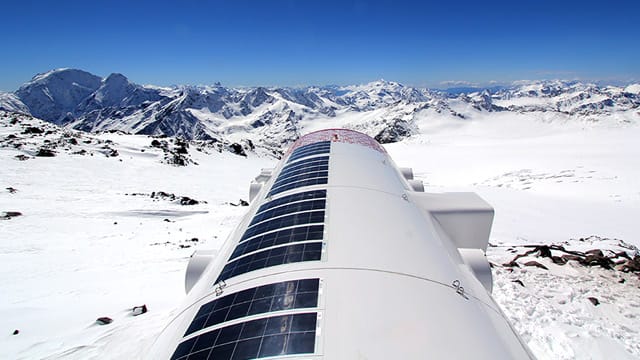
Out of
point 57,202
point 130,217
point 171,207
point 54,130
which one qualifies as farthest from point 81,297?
point 54,130

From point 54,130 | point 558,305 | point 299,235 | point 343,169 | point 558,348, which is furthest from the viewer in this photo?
point 54,130

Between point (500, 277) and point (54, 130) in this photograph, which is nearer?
point (500, 277)

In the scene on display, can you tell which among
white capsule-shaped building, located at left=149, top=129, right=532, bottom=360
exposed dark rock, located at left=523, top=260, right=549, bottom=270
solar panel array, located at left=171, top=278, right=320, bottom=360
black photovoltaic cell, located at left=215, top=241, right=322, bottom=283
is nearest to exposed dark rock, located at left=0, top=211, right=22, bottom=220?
white capsule-shaped building, located at left=149, top=129, right=532, bottom=360

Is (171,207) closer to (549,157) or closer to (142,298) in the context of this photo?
(142,298)

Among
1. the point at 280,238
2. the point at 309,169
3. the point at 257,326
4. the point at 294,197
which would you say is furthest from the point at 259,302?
the point at 309,169

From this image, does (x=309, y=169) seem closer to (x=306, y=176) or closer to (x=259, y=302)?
(x=306, y=176)

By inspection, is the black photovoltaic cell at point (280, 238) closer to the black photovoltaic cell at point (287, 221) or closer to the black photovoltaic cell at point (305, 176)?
the black photovoltaic cell at point (287, 221)

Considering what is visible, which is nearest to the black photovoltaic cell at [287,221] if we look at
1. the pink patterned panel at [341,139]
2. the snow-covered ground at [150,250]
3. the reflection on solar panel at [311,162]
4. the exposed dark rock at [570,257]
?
the snow-covered ground at [150,250]
